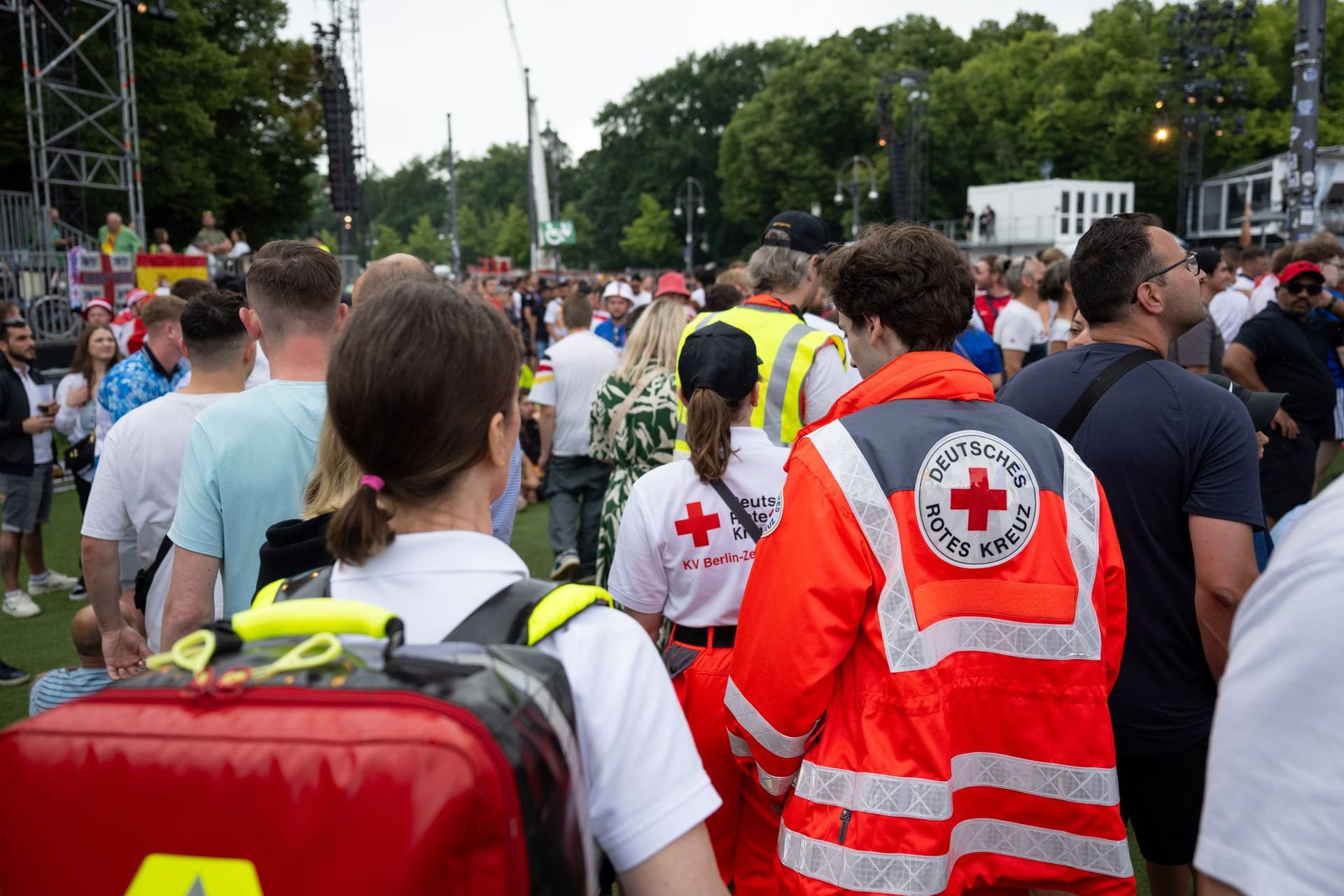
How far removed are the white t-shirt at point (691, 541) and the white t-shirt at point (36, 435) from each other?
614 cm

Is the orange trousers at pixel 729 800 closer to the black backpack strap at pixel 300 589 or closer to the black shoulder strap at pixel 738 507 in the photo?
the black shoulder strap at pixel 738 507

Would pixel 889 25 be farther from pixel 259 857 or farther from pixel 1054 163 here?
pixel 259 857

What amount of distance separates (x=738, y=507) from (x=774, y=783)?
100 centimetres

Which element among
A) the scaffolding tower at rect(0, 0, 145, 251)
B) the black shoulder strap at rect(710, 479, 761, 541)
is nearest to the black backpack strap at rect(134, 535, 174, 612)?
the black shoulder strap at rect(710, 479, 761, 541)

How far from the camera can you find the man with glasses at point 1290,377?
263 inches

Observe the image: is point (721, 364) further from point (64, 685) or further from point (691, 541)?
point (64, 685)

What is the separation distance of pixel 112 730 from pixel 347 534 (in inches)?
14.9

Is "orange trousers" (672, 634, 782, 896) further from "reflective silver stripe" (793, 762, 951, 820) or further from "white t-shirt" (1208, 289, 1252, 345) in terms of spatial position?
"white t-shirt" (1208, 289, 1252, 345)

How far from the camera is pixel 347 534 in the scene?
4.70ft

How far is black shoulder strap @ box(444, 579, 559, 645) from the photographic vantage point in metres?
1.32

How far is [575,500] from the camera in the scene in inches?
320

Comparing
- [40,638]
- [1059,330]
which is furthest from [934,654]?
[40,638]

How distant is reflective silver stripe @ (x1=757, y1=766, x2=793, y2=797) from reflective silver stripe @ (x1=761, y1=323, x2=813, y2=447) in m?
2.37

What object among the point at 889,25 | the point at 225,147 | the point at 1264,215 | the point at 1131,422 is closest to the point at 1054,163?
the point at 1264,215
